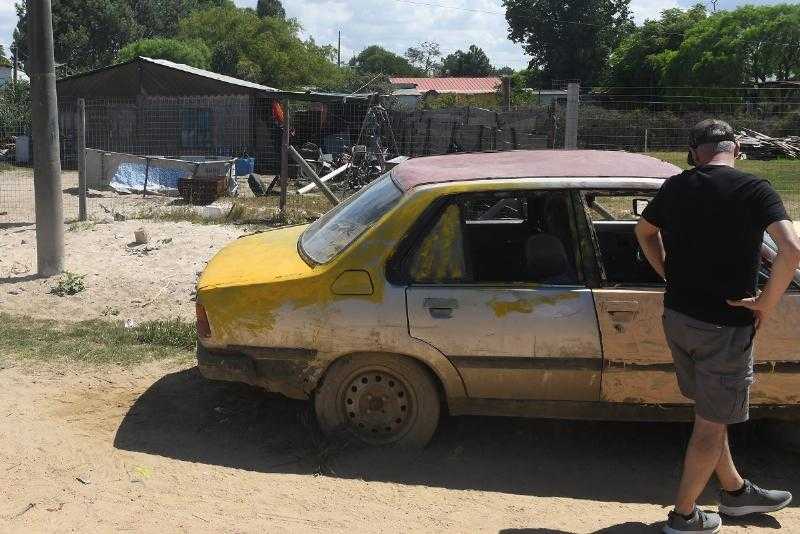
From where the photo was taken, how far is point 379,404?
443 cm

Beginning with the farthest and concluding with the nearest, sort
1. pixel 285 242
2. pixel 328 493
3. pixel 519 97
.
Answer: pixel 519 97
pixel 285 242
pixel 328 493

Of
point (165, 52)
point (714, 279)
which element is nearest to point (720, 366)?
point (714, 279)

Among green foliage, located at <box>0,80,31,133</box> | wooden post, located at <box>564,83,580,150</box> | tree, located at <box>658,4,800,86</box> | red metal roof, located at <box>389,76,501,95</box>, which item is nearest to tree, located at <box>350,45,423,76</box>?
red metal roof, located at <box>389,76,501,95</box>

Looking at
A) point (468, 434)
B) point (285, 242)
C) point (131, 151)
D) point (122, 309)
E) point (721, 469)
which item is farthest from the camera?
point (131, 151)

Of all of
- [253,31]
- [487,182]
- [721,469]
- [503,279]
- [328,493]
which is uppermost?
[253,31]

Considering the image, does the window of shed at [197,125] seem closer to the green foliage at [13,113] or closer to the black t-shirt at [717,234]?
the green foliage at [13,113]

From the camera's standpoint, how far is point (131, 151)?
23.1 m

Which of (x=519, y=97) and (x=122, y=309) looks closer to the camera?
(x=122, y=309)

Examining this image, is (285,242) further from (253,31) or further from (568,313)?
(253,31)

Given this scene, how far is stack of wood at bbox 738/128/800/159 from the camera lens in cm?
2410

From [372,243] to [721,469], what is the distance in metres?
2.00

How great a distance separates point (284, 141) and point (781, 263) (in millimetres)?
9339

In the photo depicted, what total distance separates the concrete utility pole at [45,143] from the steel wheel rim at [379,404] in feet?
16.6

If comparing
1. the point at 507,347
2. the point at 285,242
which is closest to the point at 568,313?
the point at 507,347
